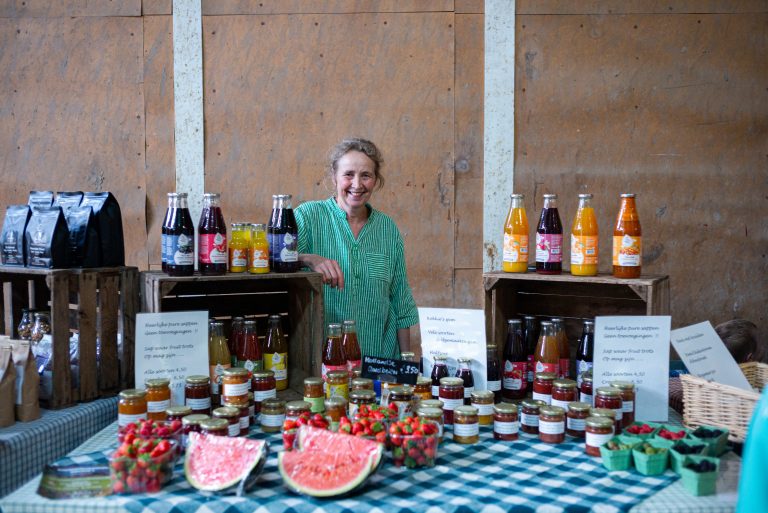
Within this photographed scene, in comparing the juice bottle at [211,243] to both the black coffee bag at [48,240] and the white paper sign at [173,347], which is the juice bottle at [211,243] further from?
the black coffee bag at [48,240]

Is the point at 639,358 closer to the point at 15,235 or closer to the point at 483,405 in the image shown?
the point at 483,405

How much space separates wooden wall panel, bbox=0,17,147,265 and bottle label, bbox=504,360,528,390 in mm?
3042

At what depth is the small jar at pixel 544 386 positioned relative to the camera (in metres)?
2.16

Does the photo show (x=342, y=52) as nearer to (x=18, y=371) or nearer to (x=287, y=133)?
(x=287, y=133)

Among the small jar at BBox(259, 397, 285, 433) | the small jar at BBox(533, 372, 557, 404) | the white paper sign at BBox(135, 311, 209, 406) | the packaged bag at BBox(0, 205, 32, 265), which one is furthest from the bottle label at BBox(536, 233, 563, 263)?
the packaged bag at BBox(0, 205, 32, 265)

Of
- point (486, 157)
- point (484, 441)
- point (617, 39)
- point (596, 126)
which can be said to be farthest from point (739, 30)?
point (484, 441)

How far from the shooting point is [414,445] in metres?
1.72

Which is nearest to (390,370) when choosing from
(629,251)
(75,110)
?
(629,251)

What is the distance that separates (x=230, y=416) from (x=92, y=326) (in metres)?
0.69

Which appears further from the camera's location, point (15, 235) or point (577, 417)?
point (15, 235)

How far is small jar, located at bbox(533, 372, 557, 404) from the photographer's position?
216cm

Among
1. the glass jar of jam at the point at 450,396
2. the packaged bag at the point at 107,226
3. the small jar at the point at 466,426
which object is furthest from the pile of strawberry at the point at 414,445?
the packaged bag at the point at 107,226

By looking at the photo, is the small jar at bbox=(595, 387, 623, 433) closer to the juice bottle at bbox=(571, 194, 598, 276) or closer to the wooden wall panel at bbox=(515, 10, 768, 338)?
the juice bottle at bbox=(571, 194, 598, 276)

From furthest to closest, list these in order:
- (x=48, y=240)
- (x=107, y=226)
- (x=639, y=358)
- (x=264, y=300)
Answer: (x=264, y=300)
(x=107, y=226)
(x=48, y=240)
(x=639, y=358)
